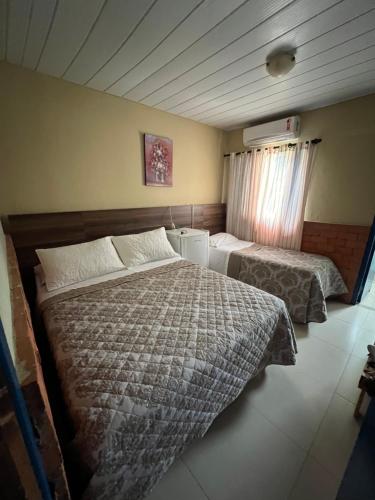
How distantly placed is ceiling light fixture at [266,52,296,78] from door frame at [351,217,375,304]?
1.76 meters

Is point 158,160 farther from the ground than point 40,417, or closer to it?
farther from the ground

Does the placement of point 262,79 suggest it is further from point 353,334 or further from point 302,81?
point 353,334

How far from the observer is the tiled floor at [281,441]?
3.26 ft

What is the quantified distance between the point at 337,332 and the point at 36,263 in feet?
9.52

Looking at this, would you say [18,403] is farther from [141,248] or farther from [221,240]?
[221,240]

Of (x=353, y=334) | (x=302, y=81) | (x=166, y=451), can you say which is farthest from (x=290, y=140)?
(x=166, y=451)

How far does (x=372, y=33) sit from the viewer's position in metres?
1.28

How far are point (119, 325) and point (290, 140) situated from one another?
2.92 m

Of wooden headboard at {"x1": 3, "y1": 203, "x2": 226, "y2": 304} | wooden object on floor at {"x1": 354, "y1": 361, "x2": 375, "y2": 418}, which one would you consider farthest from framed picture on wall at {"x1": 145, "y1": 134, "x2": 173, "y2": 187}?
wooden object on floor at {"x1": 354, "y1": 361, "x2": 375, "y2": 418}

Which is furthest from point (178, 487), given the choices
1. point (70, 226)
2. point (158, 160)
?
→ point (158, 160)

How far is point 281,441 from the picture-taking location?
117 centimetres

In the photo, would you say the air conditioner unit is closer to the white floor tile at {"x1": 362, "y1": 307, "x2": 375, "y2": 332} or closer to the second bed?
the second bed

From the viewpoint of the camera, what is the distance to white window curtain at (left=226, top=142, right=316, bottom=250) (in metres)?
2.66

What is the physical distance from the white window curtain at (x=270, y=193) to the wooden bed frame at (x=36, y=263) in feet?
1.30
